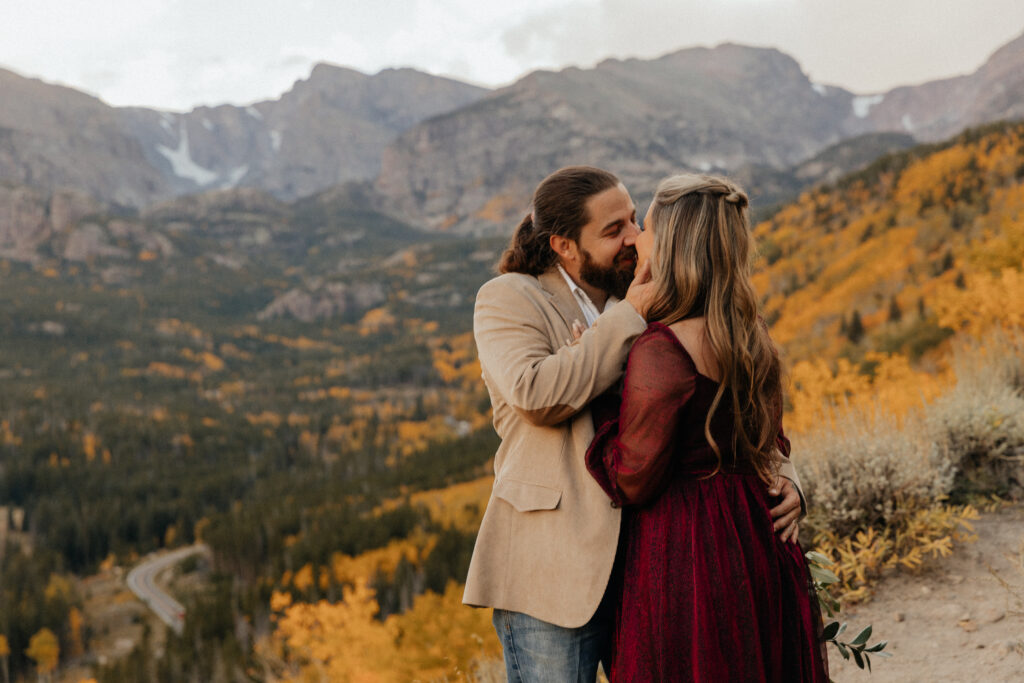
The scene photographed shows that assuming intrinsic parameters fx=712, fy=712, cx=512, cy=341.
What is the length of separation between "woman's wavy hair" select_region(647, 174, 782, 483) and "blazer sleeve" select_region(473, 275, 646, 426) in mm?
128

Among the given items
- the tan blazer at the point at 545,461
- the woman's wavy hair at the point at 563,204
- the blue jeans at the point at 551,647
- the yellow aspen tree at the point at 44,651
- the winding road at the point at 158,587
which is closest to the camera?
the tan blazer at the point at 545,461

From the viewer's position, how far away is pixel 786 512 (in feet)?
7.36

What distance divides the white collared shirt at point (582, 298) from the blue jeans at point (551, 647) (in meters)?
0.96

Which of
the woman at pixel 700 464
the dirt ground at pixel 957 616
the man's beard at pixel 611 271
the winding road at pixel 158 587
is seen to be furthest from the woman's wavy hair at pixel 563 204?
the winding road at pixel 158 587

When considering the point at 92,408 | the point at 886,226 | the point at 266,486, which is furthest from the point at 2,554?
the point at 886,226

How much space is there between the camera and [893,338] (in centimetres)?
1636

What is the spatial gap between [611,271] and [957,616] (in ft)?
11.7

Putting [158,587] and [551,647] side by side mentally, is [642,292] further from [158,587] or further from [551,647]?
[158,587]

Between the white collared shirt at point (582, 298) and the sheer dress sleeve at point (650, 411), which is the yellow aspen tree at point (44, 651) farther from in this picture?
the sheer dress sleeve at point (650, 411)

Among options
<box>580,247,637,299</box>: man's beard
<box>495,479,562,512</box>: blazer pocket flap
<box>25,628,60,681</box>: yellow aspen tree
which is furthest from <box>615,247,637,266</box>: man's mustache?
<box>25,628,60,681</box>: yellow aspen tree

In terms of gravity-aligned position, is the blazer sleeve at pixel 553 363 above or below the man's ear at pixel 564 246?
below

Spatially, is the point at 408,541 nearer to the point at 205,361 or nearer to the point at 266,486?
the point at 266,486

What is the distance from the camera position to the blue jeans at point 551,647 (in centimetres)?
222

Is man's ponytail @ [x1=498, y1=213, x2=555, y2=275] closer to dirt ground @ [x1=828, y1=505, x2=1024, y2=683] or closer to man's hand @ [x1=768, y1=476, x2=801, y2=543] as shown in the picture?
man's hand @ [x1=768, y1=476, x2=801, y2=543]
